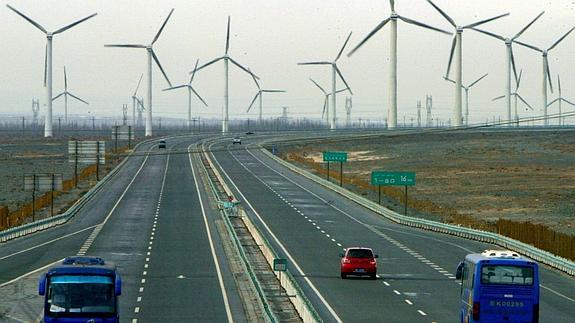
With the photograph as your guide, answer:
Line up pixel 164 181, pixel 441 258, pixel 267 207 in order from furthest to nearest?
pixel 164 181 < pixel 267 207 < pixel 441 258

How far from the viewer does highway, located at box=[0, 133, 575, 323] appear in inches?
2095

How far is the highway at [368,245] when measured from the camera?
173 ft

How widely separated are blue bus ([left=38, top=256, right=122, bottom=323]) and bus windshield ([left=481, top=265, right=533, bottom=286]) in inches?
518

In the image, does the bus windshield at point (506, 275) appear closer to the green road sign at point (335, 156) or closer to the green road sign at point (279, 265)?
the green road sign at point (279, 265)

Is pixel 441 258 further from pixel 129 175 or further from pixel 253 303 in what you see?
pixel 129 175

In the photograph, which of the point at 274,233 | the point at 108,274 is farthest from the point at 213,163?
the point at 108,274

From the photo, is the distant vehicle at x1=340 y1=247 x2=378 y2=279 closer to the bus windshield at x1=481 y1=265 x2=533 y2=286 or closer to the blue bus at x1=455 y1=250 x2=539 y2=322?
the blue bus at x1=455 y1=250 x2=539 y2=322

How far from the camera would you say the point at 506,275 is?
139 ft

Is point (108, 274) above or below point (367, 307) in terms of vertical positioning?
above

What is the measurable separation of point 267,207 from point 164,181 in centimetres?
3440

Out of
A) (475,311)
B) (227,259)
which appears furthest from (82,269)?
(227,259)

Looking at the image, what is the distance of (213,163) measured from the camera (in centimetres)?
17962

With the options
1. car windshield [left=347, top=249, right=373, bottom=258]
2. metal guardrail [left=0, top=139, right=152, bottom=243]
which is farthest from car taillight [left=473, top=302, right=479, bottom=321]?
metal guardrail [left=0, top=139, right=152, bottom=243]

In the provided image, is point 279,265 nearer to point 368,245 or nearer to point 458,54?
point 368,245
